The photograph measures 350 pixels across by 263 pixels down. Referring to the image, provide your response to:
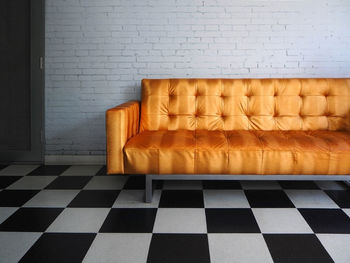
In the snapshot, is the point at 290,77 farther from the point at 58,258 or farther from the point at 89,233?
the point at 58,258

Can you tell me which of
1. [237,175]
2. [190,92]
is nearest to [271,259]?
[237,175]

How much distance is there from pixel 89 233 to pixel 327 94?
2.22m

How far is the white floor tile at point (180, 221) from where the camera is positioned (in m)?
1.81

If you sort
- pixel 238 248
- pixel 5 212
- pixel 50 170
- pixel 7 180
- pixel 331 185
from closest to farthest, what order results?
pixel 238 248
pixel 5 212
pixel 331 185
pixel 7 180
pixel 50 170

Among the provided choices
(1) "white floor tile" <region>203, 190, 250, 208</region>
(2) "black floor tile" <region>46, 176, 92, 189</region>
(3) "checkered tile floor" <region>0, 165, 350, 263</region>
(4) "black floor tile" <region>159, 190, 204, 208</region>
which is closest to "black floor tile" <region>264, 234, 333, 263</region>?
(3) "checkered tile floor" <region>0, 165, 350, 263</region>

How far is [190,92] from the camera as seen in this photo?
2752mm

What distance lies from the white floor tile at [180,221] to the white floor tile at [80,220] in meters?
0.35

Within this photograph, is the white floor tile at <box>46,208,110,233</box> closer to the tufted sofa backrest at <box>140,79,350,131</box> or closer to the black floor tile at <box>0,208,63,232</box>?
the black floor tile at <box>0,208,63,232</box>

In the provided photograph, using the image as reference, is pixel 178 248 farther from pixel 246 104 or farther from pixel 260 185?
pixel 246 104

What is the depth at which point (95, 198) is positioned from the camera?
229 centimetres

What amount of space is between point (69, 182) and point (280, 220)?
168 cm

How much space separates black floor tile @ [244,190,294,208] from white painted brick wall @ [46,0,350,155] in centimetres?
116

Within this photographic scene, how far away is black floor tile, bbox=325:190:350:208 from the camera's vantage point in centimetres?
218

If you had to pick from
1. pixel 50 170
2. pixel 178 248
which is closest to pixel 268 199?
pixel 178 248
